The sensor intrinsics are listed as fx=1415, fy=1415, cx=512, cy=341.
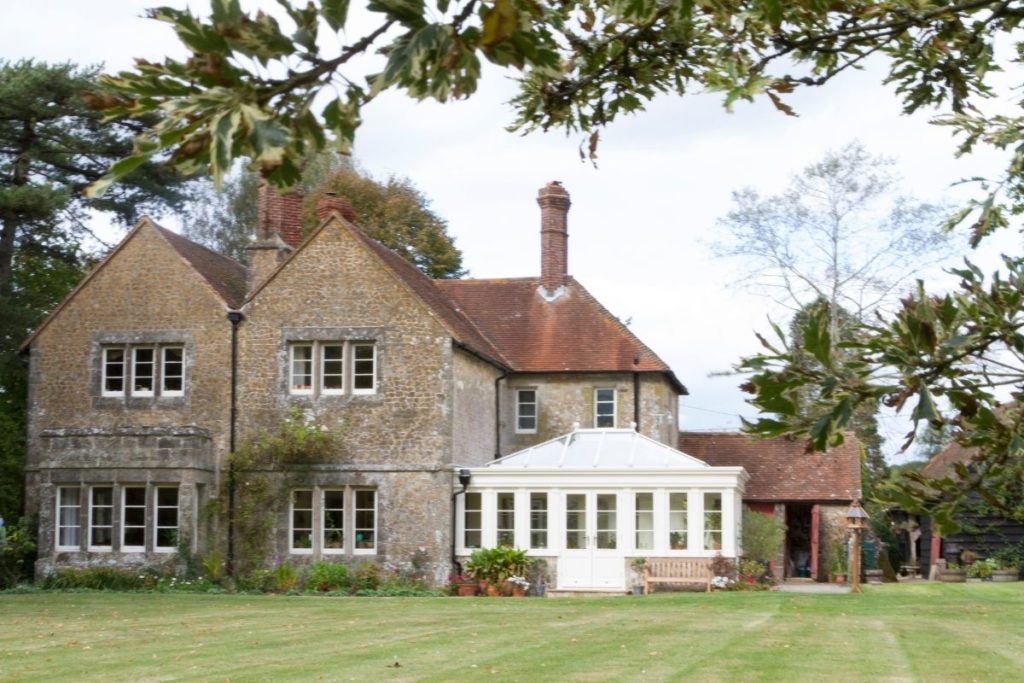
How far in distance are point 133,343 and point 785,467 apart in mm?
16266

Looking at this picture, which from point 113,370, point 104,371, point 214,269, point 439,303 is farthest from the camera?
point 439,303

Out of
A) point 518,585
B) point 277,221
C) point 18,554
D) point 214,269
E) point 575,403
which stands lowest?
point 518,585

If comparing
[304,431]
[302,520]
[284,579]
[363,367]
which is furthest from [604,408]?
[284,579]

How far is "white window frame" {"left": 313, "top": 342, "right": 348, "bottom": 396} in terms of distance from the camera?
3005 cm

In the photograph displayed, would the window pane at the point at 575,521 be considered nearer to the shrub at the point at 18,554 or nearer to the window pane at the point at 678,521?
the window pane at the point at 678,521

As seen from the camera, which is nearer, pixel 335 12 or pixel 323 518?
pixel 335 12

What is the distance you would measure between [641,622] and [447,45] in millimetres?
17922

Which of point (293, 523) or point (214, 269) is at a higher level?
point (214, 269)

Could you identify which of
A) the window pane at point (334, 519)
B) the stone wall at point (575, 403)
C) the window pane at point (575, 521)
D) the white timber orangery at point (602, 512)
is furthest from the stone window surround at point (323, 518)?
the stone wall at point (575, 403)

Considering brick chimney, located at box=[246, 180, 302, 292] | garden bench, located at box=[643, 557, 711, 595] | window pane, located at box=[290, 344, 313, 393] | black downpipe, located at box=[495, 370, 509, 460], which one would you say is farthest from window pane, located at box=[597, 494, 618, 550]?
brick chimney, located at box=[246, 180, 302, 292]

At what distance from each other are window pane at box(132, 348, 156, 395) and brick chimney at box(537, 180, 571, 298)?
33.9 feet

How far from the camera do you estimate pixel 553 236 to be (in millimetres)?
35781

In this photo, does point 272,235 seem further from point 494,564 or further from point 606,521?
point 606,521

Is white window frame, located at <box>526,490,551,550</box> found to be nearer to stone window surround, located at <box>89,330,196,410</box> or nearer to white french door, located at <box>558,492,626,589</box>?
white french door, located at <box>558,492,626,589</box>
